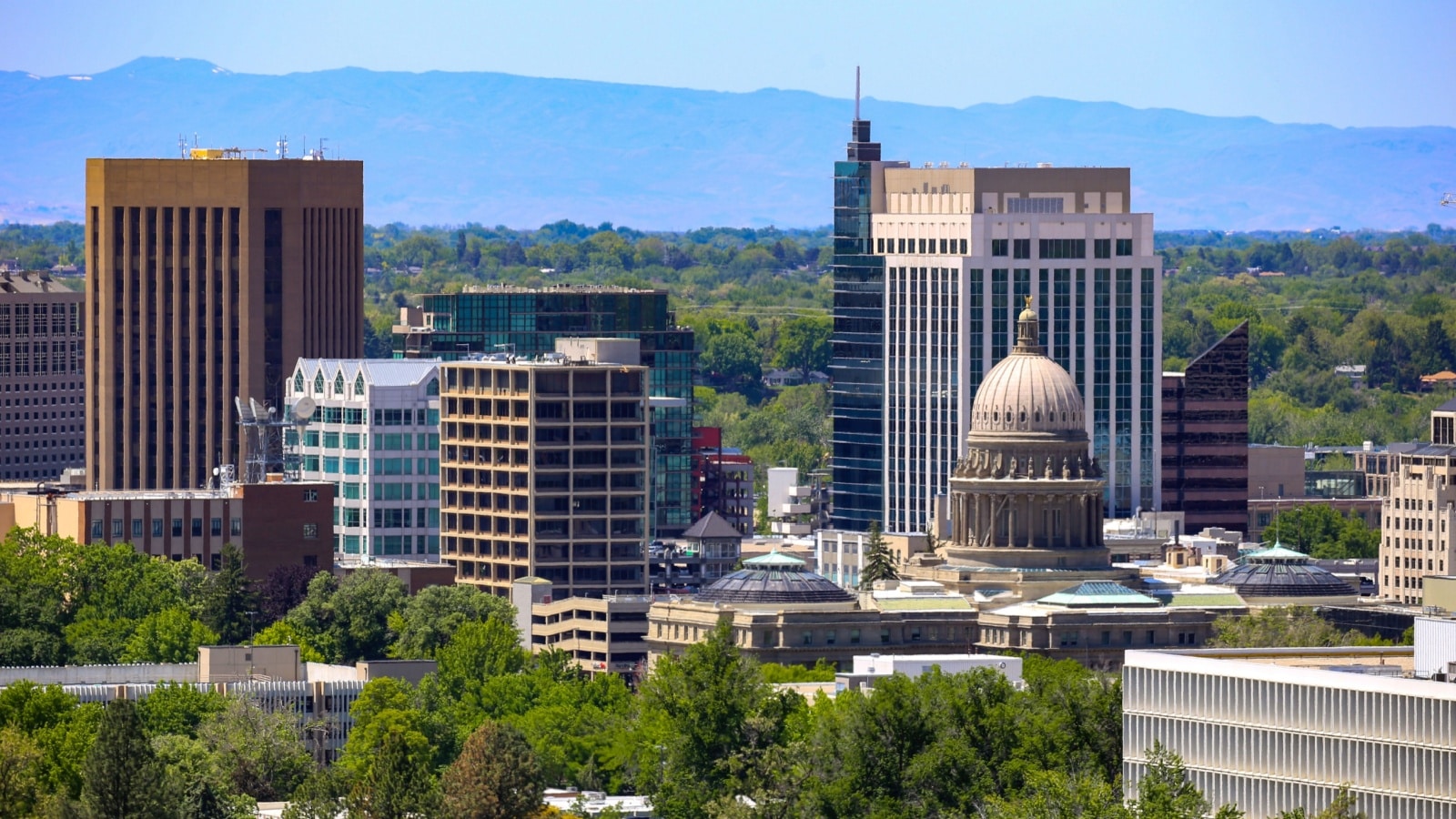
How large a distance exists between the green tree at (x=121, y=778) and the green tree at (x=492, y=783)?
10.8 metres

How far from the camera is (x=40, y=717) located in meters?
186

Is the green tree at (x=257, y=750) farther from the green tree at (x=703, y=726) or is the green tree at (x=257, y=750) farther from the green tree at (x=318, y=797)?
the green tree at (x=703, y=726)

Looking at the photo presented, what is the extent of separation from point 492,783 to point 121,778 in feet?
47.4

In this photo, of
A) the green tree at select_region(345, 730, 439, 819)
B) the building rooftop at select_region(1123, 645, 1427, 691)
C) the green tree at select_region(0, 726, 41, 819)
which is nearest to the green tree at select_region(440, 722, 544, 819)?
the green tree at select_region(345, 730, 439, 819)

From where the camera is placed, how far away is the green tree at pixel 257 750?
18250 centimetres

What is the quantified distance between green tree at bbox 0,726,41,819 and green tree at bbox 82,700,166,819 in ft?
8.38

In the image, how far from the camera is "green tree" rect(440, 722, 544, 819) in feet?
541

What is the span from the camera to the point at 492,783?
166875 mm

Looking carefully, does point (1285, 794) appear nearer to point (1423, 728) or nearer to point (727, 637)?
point (1423, 728)

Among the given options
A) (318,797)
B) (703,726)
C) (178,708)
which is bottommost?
(318,797)

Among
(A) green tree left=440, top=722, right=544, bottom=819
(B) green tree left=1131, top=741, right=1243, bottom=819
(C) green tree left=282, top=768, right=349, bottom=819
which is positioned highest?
(B) green tree left=1131, top=741, right=1243, bottom=819

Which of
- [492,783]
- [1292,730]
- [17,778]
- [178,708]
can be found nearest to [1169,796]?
[1292,730]

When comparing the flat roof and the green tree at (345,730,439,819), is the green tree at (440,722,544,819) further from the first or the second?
the flat roof

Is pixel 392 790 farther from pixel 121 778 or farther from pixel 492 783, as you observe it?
pixel 121 778
